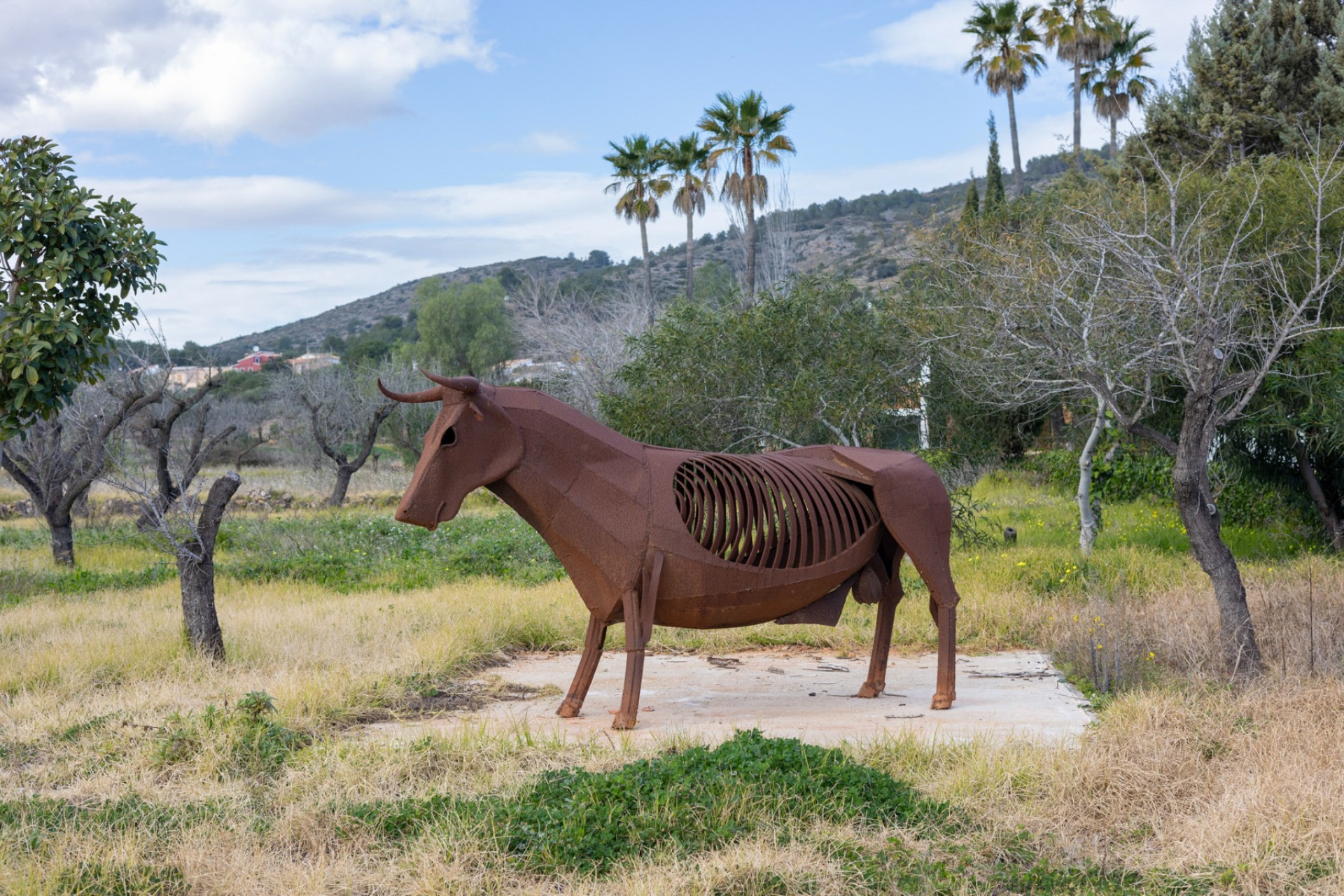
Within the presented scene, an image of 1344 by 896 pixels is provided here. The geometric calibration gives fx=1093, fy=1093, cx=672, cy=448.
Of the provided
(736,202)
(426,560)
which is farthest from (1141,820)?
(736,202)

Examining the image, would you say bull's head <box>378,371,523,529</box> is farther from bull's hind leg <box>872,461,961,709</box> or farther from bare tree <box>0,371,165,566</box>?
bare tree <box>0,371,165,566</box>

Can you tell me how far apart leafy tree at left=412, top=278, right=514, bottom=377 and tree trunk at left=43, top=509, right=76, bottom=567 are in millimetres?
35007

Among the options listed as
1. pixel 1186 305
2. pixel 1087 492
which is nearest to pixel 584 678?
pixel 1186 305

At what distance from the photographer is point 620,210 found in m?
38.7

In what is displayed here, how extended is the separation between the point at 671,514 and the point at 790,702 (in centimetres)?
182

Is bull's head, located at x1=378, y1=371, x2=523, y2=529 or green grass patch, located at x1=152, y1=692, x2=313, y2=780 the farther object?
bull's head, located at x1=378, y1=371, x2=523, y2=529

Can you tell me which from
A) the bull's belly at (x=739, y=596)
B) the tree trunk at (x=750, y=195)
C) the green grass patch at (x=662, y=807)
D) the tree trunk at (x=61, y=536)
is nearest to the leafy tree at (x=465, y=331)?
the tree trunk at (x=750, y=195)

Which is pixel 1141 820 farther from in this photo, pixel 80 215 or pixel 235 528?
pixel 235 528

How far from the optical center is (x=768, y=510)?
22.0ft

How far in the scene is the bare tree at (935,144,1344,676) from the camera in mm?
7609

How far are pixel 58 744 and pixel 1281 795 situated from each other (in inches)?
253

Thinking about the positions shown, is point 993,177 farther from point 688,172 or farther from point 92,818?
point 92,818

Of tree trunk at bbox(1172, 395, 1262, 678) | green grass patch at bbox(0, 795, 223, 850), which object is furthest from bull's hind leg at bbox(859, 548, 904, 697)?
green grass patch at bbox(0, 795, 223, 850)

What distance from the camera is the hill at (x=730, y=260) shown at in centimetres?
6369
